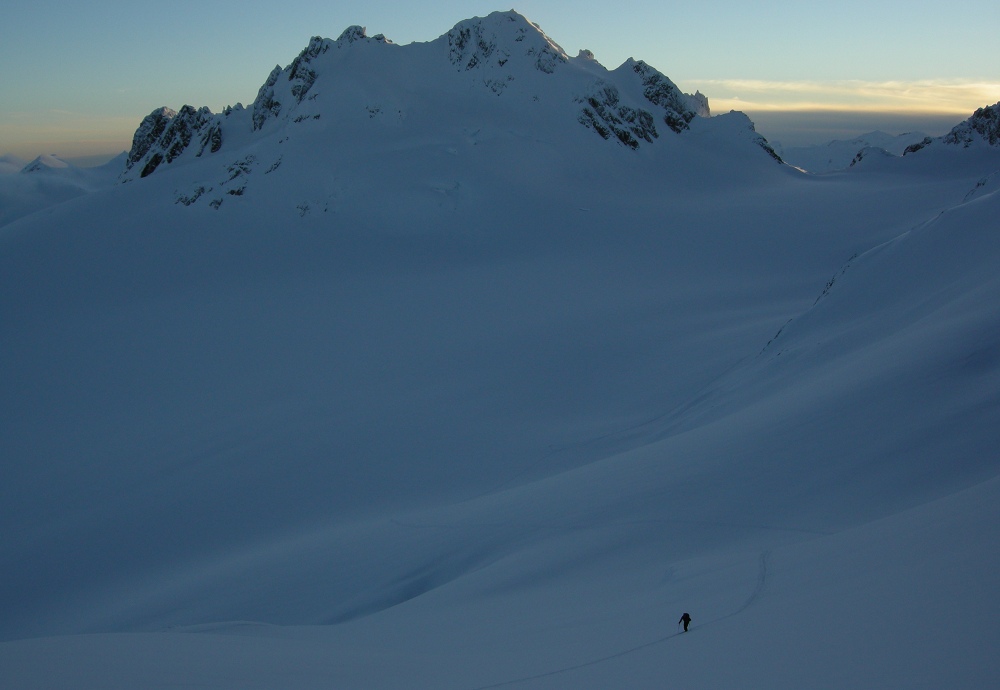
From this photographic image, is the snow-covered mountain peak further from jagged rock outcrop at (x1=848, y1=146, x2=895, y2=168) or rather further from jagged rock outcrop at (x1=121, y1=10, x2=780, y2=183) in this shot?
jagged rock outcrop at (x1=848, y1=146, x2=895, y2=168)

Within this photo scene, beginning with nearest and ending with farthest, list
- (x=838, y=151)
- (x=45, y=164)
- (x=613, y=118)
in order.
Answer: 1. (x=613, y=118)
2. (x=45, y=164)
3. (x=838, y=151)

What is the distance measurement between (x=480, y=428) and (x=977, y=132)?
214 feet

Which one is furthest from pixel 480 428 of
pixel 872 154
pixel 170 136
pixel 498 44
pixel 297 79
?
pixel 872 154

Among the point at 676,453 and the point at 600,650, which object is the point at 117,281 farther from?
the point at 600,650

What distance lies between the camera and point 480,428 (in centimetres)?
1972

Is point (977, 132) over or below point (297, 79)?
over

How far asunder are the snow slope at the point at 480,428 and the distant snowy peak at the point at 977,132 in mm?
20819

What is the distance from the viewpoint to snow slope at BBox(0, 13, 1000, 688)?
280 inches

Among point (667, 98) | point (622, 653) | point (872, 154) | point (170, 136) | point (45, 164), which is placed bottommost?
point (622, 653)

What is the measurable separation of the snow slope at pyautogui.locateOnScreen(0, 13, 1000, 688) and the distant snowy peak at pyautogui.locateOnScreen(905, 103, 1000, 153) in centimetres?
2082

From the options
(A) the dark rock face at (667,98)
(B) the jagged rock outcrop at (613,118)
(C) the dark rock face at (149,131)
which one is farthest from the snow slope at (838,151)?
(C) the dark rock face at (149,131)

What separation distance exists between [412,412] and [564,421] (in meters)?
4.74

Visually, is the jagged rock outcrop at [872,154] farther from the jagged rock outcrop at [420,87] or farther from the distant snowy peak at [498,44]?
the distant snowy peak at [498,44]

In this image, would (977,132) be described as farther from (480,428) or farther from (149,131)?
(149,131)
